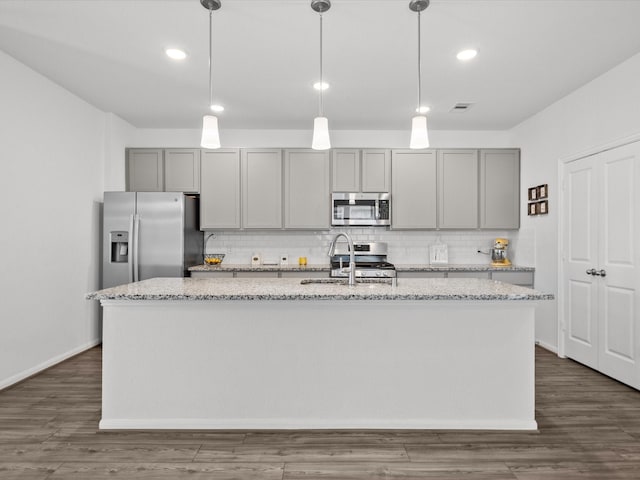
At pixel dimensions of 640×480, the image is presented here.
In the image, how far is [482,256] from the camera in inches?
204

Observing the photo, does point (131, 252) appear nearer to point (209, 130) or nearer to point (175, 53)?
point (175, 53)

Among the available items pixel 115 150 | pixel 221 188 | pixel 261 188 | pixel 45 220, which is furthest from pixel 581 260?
pixel 115 150

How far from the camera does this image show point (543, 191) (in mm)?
4328

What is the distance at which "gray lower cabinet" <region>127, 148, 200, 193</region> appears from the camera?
4859 millimetres

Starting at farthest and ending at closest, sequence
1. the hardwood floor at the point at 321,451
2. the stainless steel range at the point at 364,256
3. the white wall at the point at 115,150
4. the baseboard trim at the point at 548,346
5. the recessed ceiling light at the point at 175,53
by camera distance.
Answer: the stainless steel range at the point at 364,256 < the white wall at the point at 115,150 < the baseboard trim at the point at 548,346 < the recessed ceiling light at the point at 175,53 < the hardwood floor at the point at 321,451

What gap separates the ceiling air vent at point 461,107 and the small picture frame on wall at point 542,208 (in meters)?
1.35

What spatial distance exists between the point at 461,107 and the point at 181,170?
3.38 m

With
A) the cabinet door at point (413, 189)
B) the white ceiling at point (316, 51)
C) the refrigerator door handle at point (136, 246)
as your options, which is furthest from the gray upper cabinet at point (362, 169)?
the refrigerator door handle at point (136, 246)

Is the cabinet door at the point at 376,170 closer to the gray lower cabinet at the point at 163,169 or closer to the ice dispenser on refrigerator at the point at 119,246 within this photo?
the gray lower cabinet at the point at 163,169

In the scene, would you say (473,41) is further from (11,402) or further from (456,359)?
(11,402)

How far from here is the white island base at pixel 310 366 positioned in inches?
93.9

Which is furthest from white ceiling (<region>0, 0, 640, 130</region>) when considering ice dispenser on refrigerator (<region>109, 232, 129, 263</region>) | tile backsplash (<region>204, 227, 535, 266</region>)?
tile backsplash (<region>204, 227, 535, 266</region>)

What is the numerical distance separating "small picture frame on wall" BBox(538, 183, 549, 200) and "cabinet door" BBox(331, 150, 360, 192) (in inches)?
81.1

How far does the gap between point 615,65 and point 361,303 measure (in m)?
3.02
